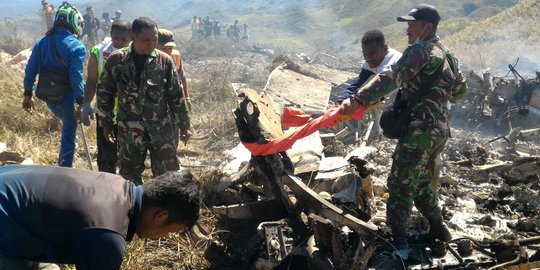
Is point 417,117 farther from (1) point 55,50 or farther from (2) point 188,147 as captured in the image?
(2) point 188,147

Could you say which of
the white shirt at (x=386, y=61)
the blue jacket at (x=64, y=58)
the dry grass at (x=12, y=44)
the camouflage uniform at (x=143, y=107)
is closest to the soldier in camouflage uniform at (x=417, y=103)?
the white shirt at (x=386, y=61)

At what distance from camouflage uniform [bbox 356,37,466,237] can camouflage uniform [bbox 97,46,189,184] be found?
1760 millimetres

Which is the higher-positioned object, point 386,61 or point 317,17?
point 386,61

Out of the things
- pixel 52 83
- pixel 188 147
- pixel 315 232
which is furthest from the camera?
pixel 188 147

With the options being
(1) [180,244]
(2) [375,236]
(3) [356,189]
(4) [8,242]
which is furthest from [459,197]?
(4) [8,242]

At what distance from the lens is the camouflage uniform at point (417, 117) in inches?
131

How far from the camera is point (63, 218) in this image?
1.73m

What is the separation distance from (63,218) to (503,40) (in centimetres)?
2283

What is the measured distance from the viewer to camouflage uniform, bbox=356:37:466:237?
3.32 meters

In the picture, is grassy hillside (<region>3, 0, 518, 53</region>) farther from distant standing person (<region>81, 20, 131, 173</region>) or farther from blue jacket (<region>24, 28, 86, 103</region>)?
blue jacket (<region>24, 28, 86, 103</region>)

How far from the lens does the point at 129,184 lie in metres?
1.97

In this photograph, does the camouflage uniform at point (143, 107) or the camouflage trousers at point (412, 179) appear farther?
the camouflage uniform at point (143, 107)

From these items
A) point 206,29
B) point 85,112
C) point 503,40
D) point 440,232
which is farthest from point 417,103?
point 206,29

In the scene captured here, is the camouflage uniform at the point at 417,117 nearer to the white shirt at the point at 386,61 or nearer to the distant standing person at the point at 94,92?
the white shirt at the point at 386,61
